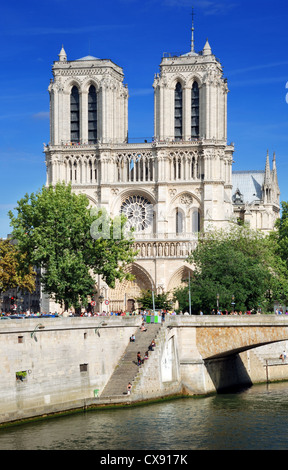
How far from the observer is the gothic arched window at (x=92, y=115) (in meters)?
102

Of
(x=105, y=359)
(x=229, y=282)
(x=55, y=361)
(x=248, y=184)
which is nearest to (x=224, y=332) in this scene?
(x=105, y=359)

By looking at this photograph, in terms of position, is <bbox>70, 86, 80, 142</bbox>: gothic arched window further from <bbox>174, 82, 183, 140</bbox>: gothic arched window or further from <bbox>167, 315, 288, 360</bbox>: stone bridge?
<bbox>167, 315, 288, 360</bbox>: stone bridge

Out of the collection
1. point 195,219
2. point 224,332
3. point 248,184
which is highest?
point 248,184

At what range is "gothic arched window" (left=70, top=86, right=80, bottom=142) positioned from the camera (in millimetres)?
102062

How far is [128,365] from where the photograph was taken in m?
54.5

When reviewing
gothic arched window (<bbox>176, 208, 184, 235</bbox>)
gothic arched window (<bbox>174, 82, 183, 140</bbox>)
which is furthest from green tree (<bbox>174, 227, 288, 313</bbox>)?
gothic arched window (<bbox>174, 82, 183, 140</bbox>)

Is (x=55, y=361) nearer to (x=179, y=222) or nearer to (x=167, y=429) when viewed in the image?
(x=167, y=429)

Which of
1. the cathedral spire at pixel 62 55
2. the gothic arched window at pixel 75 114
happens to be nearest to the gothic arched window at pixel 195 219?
the gothic arched window at pixel 75 114

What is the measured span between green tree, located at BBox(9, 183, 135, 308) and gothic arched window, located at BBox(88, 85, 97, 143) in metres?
32.4

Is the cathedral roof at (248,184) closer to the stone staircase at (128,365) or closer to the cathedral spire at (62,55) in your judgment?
the cathedral spire at (62,55)

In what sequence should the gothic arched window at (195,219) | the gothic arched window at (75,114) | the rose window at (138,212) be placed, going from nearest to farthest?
the gothic arched window at (195,219) < the rose window at (138,212) < the gothic arched window at (75,114)

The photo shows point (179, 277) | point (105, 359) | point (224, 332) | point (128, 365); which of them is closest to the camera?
point (105, 359)

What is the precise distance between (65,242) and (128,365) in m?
14.6

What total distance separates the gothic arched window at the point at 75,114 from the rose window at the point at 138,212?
9270mm
